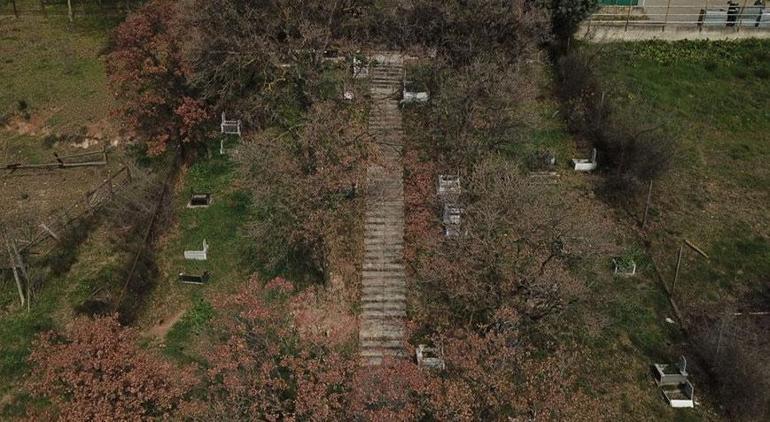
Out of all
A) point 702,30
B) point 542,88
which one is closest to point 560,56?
point 542,88

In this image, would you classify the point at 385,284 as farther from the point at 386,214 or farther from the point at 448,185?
the point at 448,185

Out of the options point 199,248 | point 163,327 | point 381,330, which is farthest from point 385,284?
point 163,327

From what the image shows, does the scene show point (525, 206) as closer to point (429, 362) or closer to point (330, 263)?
point (429, 362)

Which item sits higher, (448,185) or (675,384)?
(448,185)

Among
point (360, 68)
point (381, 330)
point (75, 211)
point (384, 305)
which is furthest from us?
point (360, 68)

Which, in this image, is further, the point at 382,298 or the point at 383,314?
the point at 382,298

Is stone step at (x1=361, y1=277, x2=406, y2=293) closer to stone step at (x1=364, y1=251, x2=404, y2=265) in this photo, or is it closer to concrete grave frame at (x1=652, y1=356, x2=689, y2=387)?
stone step at (x1=364, y1=251, x2=404, y2=265)

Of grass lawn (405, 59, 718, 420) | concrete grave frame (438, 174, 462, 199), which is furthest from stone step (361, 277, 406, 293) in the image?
grass lawn (405, 59, 718, 420)

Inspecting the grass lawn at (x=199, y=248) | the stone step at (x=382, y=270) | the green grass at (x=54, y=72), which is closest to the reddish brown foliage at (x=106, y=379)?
the grass lawn at (x=199, y=248)
